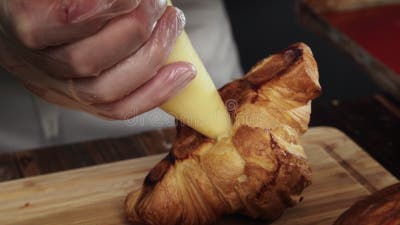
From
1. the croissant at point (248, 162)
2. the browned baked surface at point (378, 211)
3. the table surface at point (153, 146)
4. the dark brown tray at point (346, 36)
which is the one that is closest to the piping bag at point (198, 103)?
the croissant at point (248, 162)

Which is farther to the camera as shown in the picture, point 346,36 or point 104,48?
point 346,36

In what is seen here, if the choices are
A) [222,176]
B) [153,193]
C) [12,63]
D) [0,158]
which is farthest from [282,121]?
[0,158]

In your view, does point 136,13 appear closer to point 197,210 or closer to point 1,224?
point 197,210

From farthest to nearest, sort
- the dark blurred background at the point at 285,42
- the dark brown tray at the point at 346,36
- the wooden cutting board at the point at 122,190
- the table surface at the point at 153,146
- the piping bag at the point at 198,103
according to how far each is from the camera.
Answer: the dark blurred background at the point at 285,42
the dark brown tray at the point at 346,36
the table surface at the point at 153,146
the wooden cutting board at the point at 122,190
the piping bag at the point at 198,103

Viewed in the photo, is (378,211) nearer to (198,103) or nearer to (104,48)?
(198,103)

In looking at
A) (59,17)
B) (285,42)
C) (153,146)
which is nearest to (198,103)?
(59,17)

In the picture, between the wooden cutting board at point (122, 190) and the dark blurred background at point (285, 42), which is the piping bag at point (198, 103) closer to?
the wooden cutting board at point (122, 190)
